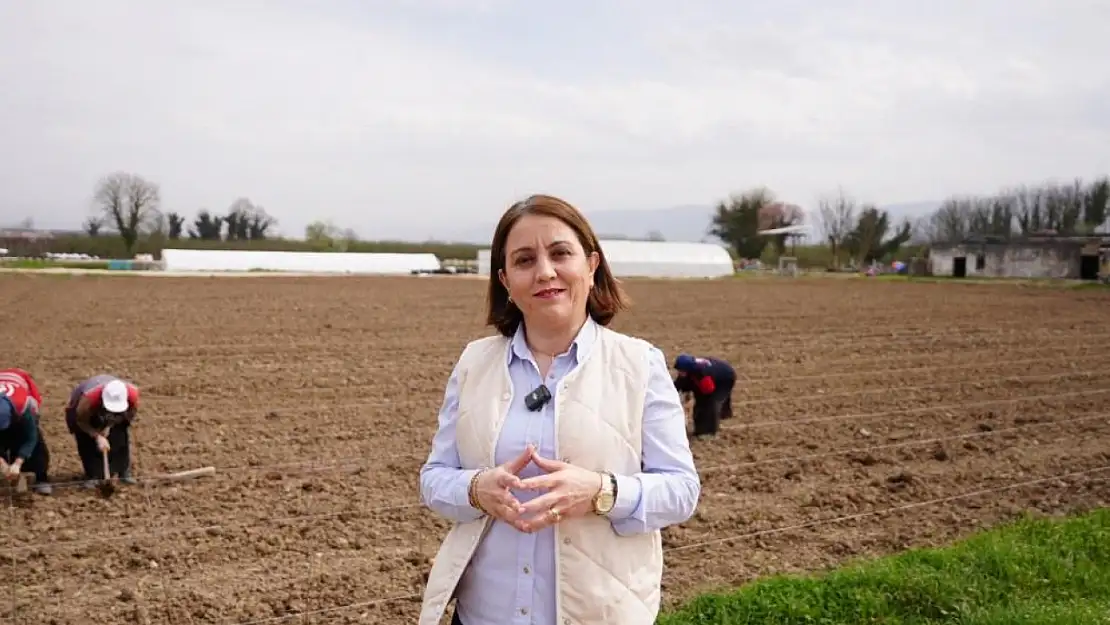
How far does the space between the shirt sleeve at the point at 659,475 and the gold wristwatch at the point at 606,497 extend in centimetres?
1

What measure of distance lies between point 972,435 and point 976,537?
3173 millimetres

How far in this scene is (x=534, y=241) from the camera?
1997 millimetres

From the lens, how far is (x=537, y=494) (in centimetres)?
192

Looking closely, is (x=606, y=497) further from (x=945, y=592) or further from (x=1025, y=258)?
(x=1025, y=258)

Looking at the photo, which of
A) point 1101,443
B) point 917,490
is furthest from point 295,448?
point 1101,443

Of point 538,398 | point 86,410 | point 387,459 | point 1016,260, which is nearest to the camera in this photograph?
point 538,398

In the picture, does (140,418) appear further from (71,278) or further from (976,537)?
(71,278)

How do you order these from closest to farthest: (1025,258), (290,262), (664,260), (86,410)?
(86,410) < (1025,258) < (664,260) < (290,262)

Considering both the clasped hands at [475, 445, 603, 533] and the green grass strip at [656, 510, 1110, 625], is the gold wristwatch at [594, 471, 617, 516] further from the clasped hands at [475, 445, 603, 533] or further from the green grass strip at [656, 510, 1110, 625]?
the green grass strip at [656, 510, 1110, 625]

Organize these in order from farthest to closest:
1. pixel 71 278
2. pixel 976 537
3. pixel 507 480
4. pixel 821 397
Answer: pixel 71 278
pixel 821 397
pixel 976 537
pixel 507 480

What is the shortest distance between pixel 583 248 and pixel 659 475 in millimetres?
554

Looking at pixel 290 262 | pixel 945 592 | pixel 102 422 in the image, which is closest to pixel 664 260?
pixel 290 262

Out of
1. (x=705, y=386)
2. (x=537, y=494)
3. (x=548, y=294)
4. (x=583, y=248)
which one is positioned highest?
(x=583, y=248)

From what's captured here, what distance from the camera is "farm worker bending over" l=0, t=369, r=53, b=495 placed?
5750 mm
